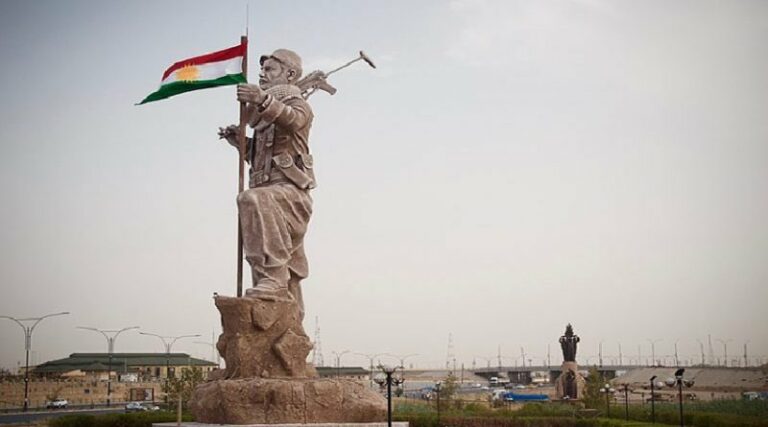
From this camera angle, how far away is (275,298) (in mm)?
15422

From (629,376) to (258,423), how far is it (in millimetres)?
103641

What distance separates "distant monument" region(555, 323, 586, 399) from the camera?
168 ft

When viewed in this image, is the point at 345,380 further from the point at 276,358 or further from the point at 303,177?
the point at 303,177

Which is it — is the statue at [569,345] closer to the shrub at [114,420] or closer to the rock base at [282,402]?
the shrub at [114,420]

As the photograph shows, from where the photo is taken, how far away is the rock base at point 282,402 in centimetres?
1436

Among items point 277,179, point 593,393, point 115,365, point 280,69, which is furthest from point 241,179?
point 115,365

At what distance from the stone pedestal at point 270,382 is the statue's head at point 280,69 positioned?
4139mm

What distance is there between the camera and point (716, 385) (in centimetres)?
8431

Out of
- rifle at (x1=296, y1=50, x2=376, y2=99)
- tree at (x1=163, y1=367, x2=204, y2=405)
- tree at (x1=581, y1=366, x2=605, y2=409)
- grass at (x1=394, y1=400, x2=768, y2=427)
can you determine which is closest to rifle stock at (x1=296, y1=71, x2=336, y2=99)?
rifle at (x1=296, y1=50, x2=376, y2=99)

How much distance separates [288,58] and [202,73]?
1808mm

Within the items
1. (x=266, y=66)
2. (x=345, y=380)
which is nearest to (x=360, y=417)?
(x=345, y=380)

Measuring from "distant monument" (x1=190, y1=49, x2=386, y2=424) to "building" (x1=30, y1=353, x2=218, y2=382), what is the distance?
7506 cm

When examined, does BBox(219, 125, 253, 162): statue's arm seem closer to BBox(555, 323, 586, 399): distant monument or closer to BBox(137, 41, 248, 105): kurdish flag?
BBox(137, 41, 248, 105): kurdish flag

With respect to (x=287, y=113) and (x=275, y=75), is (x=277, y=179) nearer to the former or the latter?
(x=287, y=113)
